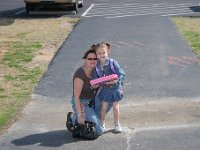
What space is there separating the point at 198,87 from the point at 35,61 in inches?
164

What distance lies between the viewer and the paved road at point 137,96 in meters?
6.32

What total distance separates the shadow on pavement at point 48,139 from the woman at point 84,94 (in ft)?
0.51

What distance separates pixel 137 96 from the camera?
8352 millimetres

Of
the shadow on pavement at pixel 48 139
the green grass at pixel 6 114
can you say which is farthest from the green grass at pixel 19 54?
the shadow on pavement at pixel 48 139

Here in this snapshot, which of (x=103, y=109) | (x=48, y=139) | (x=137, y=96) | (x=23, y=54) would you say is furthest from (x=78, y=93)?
(x=23, y=54)

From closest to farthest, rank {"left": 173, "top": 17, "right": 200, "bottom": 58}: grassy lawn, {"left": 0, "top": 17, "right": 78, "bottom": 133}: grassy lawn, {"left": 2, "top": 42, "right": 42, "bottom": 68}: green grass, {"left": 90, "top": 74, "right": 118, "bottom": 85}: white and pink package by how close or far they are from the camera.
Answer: {"left": 90, "top": 74, "right": 118, "bottom": 85}: white and pink package → {"left": 0, "top": 17, "right": 78, "bottom": 133}: grassy lawn → {"left": 2, "top": 42, "right": 42, "bottom": 68}: green grass → {"left": 173, "top": 17, "right": 200, "bottom": 58}: grassy lawn

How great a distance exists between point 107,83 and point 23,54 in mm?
6282

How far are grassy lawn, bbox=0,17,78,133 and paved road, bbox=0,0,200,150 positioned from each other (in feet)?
0.74

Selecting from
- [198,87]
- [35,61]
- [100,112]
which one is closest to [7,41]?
[35,61]

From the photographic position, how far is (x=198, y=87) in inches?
345

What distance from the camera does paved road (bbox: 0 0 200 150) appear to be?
632 cm

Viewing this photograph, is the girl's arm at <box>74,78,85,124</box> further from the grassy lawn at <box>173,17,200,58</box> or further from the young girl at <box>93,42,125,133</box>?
the grassy lawn at <box>173,17,200,58</box>

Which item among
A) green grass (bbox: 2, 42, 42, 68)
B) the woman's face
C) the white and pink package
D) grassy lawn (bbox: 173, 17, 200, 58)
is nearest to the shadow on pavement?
the white and pink package

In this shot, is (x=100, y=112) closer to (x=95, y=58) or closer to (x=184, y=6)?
(x=95, y=58)
